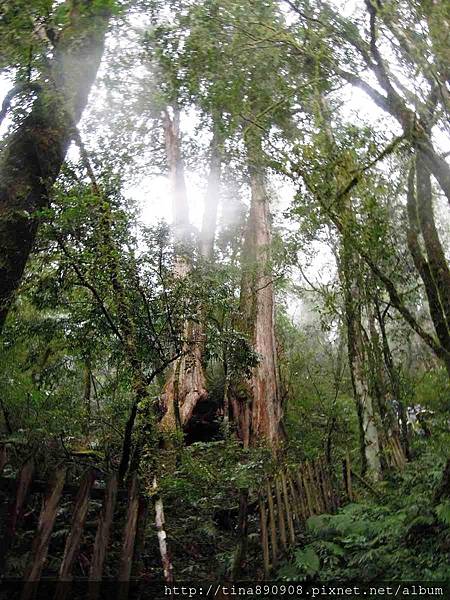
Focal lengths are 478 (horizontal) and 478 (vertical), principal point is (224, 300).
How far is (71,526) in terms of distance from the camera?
3297mm

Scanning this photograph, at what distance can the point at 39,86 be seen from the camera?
19.5 feet

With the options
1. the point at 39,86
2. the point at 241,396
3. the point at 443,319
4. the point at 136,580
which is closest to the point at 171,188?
the point at 241,396

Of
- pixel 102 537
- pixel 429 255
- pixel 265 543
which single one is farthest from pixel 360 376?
pixel 102 537

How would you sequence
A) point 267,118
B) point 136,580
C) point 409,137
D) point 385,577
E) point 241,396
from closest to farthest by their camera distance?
point 136,580, point 385,577, point 409,137, point 267,118, point 241,396

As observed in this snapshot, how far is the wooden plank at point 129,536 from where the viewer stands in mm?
3455

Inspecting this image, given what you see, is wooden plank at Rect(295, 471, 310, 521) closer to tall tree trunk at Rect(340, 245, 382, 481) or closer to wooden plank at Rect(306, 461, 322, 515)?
wooden plank at Rect(306, 461, 322, 515)

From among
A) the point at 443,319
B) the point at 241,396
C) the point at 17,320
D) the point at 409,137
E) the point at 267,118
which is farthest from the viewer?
the point at 241,396

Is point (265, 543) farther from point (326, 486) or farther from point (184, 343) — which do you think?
point (184, 343)

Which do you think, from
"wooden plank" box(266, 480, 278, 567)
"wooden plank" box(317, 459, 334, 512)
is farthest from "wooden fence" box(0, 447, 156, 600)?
"wooden plank" box(317, 459, 334, 512)

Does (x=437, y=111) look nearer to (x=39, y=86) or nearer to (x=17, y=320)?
(x=39, y=86)

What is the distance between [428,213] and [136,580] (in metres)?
4.58

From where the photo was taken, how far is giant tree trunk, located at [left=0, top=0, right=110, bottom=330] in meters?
5.48

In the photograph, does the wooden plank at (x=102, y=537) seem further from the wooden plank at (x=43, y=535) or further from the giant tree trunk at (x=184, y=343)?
the giant tree trunk at (x=184, y=343)

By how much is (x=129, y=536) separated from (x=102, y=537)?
265 mm
